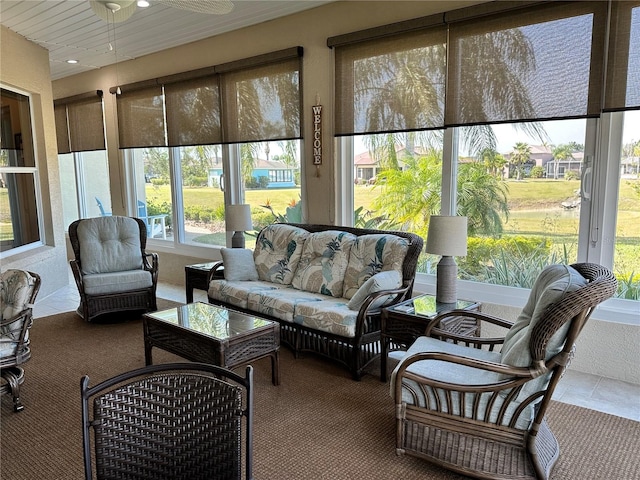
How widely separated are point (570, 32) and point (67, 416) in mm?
3925

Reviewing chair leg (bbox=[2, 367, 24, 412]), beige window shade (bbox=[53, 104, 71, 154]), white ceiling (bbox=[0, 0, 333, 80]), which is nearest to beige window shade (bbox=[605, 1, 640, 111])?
white ceiling (bbox=[0, 0, 333, 80])

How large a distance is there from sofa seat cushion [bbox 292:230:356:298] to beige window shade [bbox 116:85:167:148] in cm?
289

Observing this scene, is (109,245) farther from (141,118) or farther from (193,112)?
(141,118)

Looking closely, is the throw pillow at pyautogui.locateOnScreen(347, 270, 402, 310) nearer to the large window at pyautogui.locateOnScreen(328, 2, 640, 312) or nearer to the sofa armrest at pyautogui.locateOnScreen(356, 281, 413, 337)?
the sofa armrest at pyautogui.locateOnScreen(356, 281, 413, 337)

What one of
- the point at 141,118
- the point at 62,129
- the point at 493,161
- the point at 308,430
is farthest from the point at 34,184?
the point at 493,161

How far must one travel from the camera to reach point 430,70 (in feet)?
11.9

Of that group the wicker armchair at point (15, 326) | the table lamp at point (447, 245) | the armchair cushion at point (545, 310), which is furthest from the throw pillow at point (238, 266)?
the armchair cushion at point (545, 310)

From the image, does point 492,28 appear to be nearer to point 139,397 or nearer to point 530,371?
point 530,371

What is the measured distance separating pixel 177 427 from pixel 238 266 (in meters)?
2.92

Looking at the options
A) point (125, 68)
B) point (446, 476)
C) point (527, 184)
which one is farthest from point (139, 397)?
point (125, 68)

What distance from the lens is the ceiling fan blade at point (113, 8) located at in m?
2.91

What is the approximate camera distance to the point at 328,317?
325 centimetres

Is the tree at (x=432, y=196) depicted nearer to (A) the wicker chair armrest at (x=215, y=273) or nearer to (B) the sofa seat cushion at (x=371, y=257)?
(B) the sofa seat cushion at (x=371, y=257)

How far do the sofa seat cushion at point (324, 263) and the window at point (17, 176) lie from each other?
3403 millimetres
